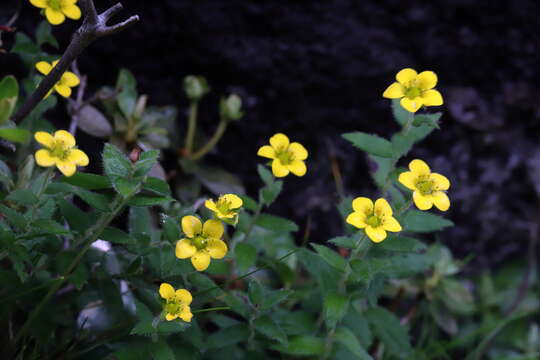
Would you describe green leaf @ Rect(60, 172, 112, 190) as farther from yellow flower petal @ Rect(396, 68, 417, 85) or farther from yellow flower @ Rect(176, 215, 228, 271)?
yellow flower petal @ Rect(396, 68, 417, 85)

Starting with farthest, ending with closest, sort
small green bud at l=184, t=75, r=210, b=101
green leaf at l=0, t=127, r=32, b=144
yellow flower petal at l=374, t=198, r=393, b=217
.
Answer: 1. small green bud at l=184, t=75, r=210, b=101
2. yellow flower petal at l=374, t=198, r=393, b=217
3. green leaf at l=0, t=127, r=32, b=144

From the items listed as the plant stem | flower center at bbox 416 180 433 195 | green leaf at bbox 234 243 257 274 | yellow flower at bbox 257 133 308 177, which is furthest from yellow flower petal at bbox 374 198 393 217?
the plant stem

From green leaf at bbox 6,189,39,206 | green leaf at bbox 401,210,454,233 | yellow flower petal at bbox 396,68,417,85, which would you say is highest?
yellow flower petal at bbox 396,68,417,85

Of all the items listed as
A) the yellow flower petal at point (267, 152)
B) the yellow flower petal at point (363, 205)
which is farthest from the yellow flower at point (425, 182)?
the yellow flower petal at point (267, 152)

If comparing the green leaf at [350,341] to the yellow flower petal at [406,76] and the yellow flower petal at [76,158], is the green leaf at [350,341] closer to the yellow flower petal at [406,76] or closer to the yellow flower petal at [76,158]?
the yellow flower petal at [406,76]

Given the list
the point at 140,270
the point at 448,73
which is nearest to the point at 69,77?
the point at 140,270

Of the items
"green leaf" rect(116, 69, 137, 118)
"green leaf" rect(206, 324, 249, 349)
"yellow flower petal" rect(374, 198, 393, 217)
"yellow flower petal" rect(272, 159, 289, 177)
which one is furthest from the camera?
"green leaf" rect(116, 69, 137, 118)

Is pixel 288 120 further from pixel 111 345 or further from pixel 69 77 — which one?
pixel 111 345

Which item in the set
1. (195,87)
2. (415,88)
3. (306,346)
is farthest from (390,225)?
(195,87)
